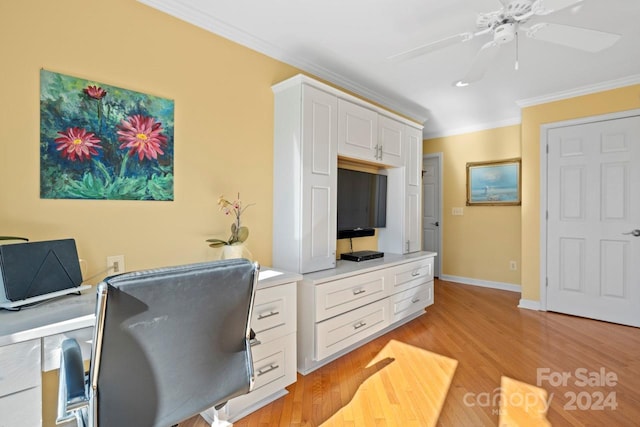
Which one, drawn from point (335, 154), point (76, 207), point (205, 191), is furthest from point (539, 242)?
point (76, 207)

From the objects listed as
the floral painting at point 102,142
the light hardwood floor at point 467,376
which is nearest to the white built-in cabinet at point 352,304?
the light hardwood floor at point 467,376

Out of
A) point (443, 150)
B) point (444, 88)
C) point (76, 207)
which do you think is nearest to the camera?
point (76, 207)

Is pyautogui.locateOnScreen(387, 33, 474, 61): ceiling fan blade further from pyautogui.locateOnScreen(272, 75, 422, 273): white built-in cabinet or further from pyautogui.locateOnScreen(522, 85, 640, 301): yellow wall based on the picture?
pyautogui.locateOnScreen(522, 85, 640, 301): yellow wall

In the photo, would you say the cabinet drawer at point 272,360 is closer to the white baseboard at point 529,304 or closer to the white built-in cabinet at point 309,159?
the white built-in cabinet at point 309,159

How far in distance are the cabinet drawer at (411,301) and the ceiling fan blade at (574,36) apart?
2.24 m

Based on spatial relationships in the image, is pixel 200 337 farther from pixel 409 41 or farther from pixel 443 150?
pixel 443 150

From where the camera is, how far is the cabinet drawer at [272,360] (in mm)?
1819

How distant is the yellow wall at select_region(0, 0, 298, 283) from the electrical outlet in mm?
26

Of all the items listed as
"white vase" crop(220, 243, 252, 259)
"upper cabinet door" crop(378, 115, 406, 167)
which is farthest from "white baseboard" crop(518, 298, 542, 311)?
"white vase" crop(220, 243, 252, 259)

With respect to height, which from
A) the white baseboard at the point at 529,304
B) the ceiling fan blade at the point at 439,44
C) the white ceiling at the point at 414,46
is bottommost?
the white baseboard at the point at 529,304

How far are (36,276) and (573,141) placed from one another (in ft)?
15.1

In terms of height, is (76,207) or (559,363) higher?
(76,207)

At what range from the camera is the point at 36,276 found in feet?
4.26

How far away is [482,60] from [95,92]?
7.51 ft
